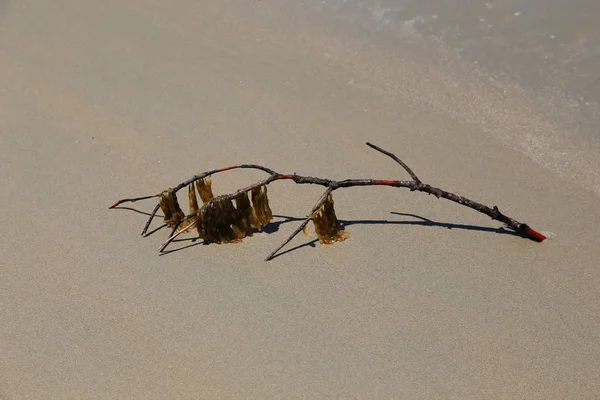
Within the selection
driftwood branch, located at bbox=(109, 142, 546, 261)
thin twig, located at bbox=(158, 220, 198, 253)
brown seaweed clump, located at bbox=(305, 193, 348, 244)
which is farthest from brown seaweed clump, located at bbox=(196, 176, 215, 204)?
brown seaweed clump, located at bbox=(305, 193, 348, 244)

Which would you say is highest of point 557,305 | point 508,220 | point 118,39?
point 118,39

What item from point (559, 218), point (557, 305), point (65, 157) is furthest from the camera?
point (65, 157)

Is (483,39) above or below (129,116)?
above

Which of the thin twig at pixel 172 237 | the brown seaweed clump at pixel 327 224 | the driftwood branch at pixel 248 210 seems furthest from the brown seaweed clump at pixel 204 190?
the brown seaweed clump at pixel 327 224

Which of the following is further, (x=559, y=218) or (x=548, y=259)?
(x=559, y=218)

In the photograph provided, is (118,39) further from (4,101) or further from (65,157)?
(65,157)

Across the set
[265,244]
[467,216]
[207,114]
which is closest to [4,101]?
[207,114]

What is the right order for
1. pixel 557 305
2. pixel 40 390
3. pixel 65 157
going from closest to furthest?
pixel 40 390 → pixel 557 305 → pixel 65 157
